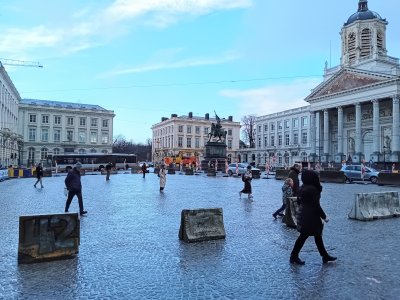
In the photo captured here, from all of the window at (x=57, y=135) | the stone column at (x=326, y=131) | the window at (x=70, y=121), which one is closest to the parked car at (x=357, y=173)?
the stone column at (x=326, y=131)

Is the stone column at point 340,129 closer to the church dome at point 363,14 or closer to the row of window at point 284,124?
the row of window at point 284,124

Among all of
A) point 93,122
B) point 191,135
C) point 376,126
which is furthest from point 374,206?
point 191,135

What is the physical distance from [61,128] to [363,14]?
246ft

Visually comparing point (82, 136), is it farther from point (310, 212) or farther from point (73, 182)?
point (310, 212)

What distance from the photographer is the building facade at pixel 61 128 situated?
92.5 meters

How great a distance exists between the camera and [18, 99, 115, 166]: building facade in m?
92.5

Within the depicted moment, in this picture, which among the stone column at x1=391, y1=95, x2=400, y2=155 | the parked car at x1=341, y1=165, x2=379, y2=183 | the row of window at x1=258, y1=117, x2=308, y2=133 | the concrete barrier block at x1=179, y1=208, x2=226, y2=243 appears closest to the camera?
the concrete barrier block at x1=179, y1=208, x2=226, y2=243

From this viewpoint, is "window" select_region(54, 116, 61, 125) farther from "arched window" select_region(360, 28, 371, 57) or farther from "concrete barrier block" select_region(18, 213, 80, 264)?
"concrete barrier block" select_region(18, 213, 80, 264)

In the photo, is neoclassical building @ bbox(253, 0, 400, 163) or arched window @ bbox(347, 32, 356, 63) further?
arched window @ bbox(347, 32, 356, 63)

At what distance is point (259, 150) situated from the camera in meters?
107

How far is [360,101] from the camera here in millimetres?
66188

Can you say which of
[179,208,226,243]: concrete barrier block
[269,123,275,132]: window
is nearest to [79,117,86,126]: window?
[269,123,275,132]: window

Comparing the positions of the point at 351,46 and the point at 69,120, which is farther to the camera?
the point at 69,120

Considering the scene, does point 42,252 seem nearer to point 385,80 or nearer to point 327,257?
point 327,257
